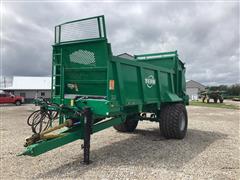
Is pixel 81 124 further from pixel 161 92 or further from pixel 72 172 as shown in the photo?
pixel 161 92

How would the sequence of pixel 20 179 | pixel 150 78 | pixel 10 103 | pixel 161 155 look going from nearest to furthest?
1. pixel 20 179
2. pixel 161 155
3. pixel 150 78
4. pixel 10 103

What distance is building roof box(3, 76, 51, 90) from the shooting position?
151ft

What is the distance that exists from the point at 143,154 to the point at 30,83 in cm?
4516

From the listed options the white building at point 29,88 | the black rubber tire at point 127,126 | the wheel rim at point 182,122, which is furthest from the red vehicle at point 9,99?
the wheel rim at point 182,122

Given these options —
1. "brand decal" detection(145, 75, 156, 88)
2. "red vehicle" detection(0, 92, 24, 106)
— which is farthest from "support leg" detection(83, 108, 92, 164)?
"red vehicle" detection(0, 92, 24, 106)

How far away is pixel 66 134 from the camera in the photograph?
5316 millimetres

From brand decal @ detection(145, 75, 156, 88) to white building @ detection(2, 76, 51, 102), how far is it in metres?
39.4

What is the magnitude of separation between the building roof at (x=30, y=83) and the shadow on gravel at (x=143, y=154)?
40.0 m

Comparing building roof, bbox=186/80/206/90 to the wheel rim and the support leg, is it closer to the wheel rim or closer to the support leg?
the wheel rim

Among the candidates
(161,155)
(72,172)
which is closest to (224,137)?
(161,155)

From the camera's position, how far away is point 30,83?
4800 cm

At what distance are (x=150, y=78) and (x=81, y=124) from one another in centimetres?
245

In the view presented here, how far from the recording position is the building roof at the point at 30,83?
1811 inches

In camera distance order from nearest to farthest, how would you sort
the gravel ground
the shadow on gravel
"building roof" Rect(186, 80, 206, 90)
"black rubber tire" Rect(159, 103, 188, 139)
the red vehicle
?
the gravel ground
the shadow on gravel
"black rubber tire" Rect(159, 103, 188, 139)
the red vehicle
"building roof" Rect(186, 80, 206, 90)
